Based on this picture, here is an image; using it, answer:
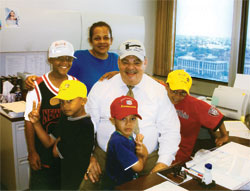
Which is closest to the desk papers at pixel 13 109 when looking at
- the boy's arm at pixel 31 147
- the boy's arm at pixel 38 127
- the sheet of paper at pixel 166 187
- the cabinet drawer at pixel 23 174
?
the cabinet drawer at pixel 23 174

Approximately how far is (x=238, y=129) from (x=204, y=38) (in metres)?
1.93

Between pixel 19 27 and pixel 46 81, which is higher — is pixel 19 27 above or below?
above

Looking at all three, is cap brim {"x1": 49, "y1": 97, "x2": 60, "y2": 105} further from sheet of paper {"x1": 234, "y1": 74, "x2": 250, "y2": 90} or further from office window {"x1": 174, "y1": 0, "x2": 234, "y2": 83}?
office window {"x1": 174, "y1": 0, "x2": 234, "y2": 83}

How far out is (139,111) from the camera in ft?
5.15

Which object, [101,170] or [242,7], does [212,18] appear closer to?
[242,7]

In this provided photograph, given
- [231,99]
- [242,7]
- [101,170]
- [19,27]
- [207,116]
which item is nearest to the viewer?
[101,170]

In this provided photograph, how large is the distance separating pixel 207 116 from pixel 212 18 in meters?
2.29

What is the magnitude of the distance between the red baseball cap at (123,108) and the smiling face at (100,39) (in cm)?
72

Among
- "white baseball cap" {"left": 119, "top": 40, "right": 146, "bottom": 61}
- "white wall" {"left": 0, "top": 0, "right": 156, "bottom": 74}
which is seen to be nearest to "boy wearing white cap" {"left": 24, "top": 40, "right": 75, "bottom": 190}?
"white baseball cap" {"left": 119, "top": 40, "right": 146, "bottom": 61}

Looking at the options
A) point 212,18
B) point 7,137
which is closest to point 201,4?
point 212,18

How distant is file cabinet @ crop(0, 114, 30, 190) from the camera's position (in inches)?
90.9

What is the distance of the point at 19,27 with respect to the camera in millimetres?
2305

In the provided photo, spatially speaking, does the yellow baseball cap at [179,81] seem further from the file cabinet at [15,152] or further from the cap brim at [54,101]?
the file cabinet at [15,152]

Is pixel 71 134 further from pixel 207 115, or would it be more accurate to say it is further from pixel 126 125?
pixel 207 115
